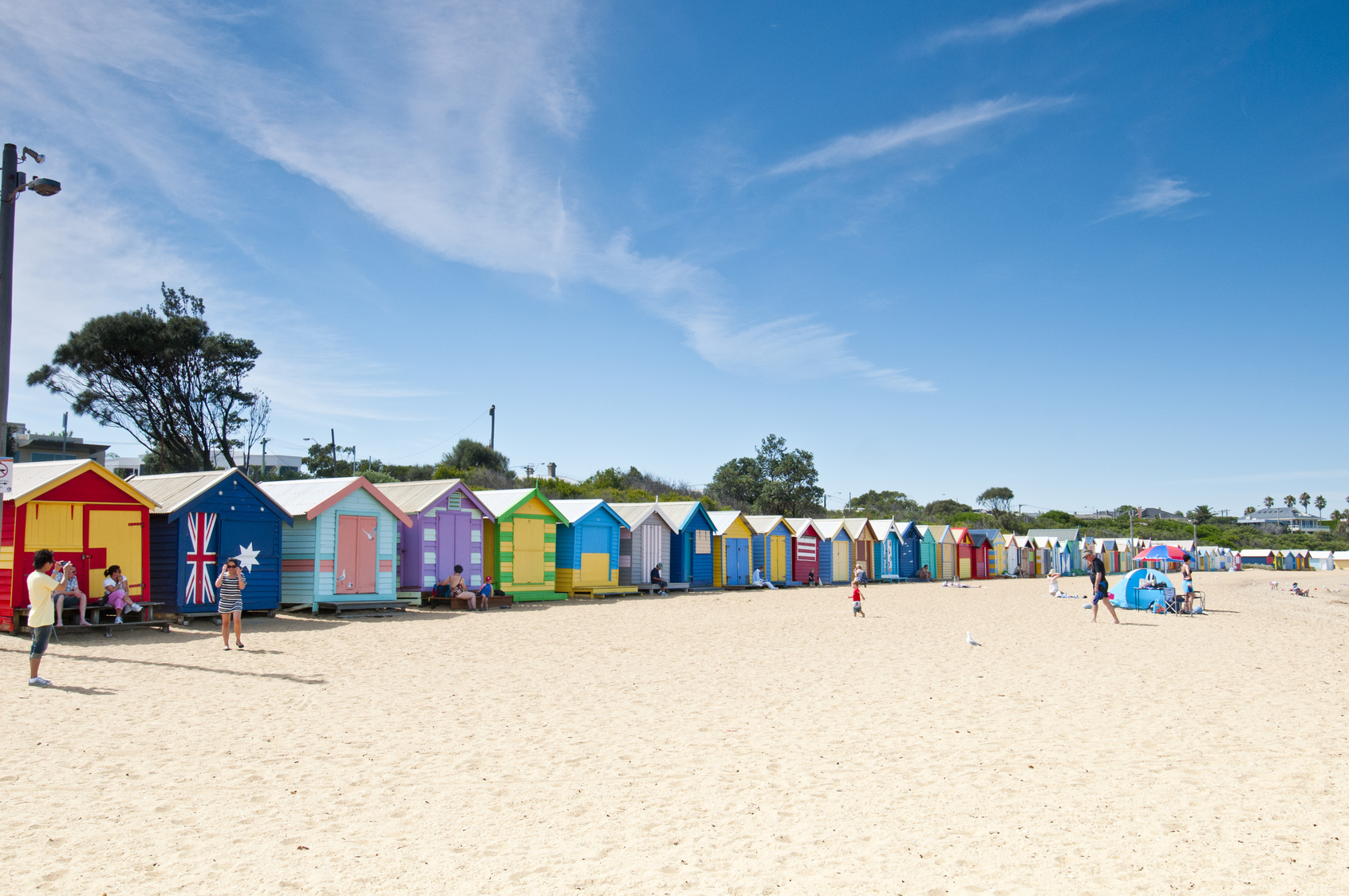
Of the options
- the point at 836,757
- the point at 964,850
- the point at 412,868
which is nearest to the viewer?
the point at 412,868

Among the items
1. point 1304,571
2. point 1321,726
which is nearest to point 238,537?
point 1321,726

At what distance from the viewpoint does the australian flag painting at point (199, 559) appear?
1750cm

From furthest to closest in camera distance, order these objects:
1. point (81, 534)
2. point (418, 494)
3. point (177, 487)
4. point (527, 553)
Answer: point (527, 553), point (418, 494), point (177, 487), point (81, 534)

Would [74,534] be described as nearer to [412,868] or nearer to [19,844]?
[19,844]

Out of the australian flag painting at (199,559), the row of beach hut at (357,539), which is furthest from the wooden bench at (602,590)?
the australian flag painting at (199,559)

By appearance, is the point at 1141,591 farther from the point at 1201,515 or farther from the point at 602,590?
the point at 1201,515

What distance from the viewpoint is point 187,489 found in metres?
18.3

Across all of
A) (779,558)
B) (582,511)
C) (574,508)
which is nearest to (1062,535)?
(779,558)

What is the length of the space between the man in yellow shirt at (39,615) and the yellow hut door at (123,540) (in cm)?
616

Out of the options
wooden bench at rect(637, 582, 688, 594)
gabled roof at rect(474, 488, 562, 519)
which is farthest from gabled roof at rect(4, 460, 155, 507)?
wooden bench at rect(637, 582, 688, 594)

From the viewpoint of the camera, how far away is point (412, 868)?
204 inches

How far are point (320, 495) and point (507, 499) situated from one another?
6.04 metres

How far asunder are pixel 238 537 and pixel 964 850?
667 inches

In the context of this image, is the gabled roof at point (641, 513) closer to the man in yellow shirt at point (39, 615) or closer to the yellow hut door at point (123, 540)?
the yellow hut door at point (123, 540)
